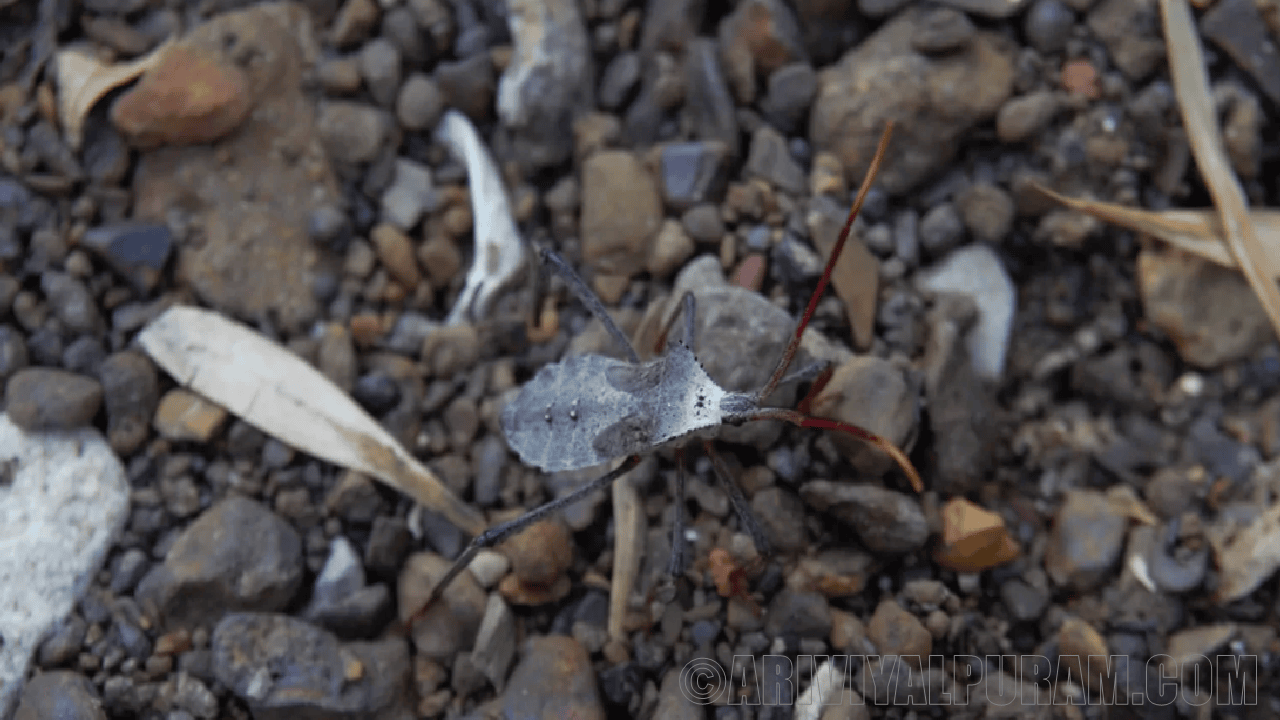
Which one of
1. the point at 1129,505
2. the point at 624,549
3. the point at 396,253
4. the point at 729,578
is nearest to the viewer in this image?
the point at 729,578

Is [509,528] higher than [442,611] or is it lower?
higher

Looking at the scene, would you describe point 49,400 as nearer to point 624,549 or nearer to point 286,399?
point 286,399

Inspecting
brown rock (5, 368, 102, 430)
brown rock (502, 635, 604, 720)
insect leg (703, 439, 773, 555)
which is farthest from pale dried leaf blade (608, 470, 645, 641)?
brown rock (5, 368, 102, 430)

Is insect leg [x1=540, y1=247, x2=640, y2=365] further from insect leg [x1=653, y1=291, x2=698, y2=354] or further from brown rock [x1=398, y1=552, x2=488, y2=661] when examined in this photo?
brown rock [x1=398, y1=552, x2=488, y2=661]

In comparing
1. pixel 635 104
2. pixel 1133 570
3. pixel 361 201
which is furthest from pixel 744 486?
pixel 361 201

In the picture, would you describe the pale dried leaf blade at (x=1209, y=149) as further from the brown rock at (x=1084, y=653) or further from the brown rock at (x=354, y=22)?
the brown rock at (x=354, y=22)

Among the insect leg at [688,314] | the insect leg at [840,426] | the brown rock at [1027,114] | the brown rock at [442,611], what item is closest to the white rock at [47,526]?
the brown rock at [442,611]

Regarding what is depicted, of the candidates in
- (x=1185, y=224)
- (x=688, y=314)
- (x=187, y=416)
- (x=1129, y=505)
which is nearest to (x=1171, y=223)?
(x=1185, y=224)

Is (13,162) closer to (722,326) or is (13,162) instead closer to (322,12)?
(322,12)
